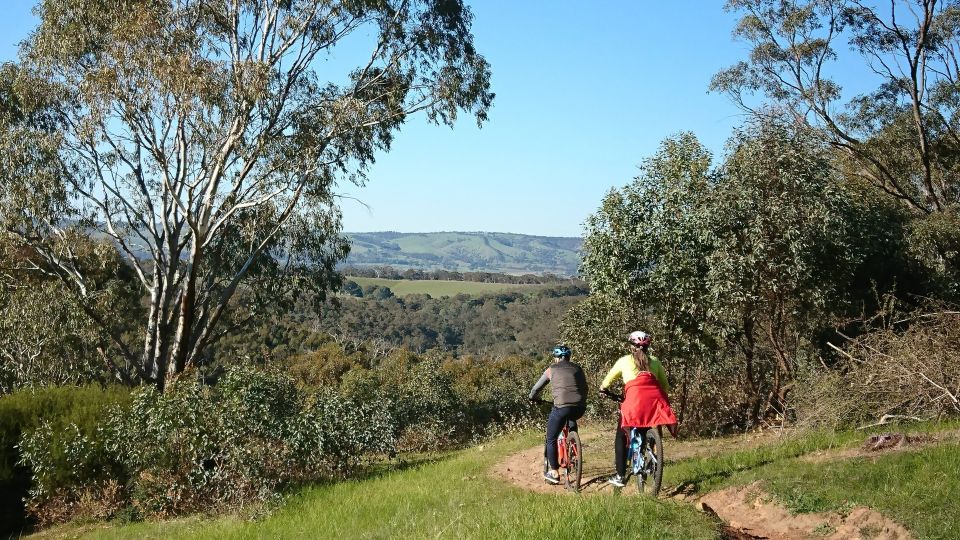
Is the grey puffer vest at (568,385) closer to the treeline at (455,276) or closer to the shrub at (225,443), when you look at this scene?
the shrub at (225,443)

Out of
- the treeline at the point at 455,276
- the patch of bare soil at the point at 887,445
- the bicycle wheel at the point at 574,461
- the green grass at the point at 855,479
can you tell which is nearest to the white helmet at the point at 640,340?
the bicycle wheel at the point at 574,461

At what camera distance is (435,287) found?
399 ft

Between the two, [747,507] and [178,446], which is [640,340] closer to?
[747,507]

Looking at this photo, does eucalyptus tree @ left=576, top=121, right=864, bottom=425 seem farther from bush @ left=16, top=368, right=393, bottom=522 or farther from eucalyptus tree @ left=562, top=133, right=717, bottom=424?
bush @ left=16, top=368, right=393, bottom=522

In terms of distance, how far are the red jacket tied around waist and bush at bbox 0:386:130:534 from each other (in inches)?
383

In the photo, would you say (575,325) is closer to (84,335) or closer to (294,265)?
(294,265)

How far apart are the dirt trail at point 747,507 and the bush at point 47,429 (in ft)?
24.4

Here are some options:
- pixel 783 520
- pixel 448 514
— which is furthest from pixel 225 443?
pixel 783 520

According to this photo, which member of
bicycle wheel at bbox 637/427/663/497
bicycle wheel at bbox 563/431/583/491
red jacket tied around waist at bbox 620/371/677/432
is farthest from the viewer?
bicycle wheel at bbox 563/431/583/491

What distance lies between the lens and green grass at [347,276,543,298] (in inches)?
4475

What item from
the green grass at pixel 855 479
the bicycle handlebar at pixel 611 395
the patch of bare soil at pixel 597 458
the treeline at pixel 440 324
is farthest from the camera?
the treeline at pixel 440 324

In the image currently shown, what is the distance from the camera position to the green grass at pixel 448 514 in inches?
244

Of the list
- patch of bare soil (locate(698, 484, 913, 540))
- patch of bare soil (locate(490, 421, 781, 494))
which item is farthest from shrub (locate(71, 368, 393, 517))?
patch of bare soil (locate(698, 484, 913, 540))

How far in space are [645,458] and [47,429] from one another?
35.3 feet
